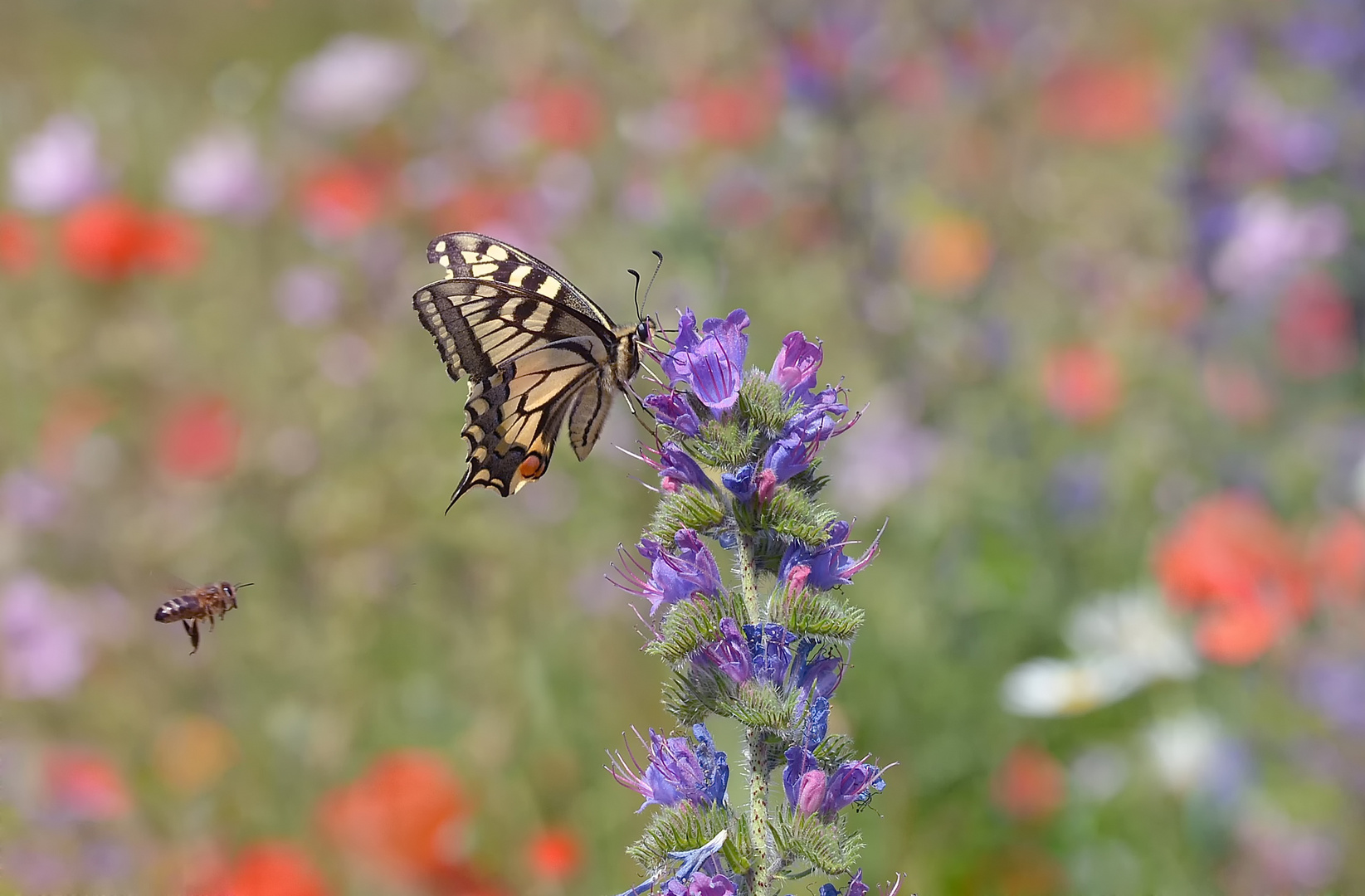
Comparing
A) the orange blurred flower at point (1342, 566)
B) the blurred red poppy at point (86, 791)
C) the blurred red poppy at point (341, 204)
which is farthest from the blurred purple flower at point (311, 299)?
the orange blurred flower at point (1342, 566)

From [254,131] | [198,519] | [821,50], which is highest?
[254,131]

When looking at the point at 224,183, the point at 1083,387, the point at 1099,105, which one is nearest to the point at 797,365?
the point at 1083,387

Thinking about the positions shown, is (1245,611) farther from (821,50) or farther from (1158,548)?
(821,50)

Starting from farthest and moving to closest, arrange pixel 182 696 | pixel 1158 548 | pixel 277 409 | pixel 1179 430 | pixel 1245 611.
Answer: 1. pixel 277 409
2. pixel 1179 430
3. pixel 182 696
4. pixel 1158 548
5. pixel 1245 611

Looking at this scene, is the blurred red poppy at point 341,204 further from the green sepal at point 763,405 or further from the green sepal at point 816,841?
the green sepal at point 816,841

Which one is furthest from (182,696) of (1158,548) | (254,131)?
(254,131)

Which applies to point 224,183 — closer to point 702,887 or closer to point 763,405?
point 763,405
